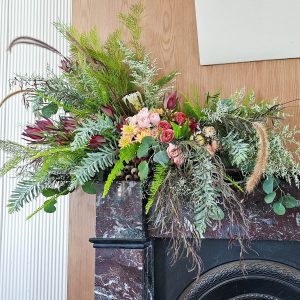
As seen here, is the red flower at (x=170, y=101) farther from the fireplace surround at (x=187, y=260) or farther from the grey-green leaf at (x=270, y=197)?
the grey-green leaf at (x=270, y=197)

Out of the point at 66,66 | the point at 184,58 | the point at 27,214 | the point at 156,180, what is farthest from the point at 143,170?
the point at 27,214

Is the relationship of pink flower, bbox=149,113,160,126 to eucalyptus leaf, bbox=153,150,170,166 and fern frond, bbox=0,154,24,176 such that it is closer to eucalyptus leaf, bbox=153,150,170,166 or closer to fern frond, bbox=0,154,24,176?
eucalyptus leaf, bbox=153,150,170,166

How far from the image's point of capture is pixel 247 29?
1.37 metres

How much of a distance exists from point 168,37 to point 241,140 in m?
0.63

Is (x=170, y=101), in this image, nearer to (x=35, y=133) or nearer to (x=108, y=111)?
(x=108, y=111)

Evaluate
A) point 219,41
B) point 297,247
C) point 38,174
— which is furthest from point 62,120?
point 297,247

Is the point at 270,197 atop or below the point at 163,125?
below

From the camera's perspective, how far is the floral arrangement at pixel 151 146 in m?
1.05

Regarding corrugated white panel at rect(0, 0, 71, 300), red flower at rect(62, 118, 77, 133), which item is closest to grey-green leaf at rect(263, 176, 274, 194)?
red flower at rect(62, 118, 77, 133)

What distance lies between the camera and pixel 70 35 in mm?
1231

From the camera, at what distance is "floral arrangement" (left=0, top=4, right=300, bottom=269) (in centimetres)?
105

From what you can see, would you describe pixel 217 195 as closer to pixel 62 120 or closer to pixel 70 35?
pixel 62 120

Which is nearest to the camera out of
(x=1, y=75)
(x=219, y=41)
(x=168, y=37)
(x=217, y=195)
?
(x=217, y=195)

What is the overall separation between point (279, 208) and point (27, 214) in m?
1.06
